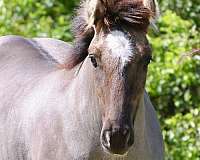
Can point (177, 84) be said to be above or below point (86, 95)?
below

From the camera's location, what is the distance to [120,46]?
13.2ft

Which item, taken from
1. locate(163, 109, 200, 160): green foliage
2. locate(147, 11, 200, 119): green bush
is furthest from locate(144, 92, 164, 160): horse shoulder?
locate(147, 11, 200, 119): green bush

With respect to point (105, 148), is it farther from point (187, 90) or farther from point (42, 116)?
point (187, 90)

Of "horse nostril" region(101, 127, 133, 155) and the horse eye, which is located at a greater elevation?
the horse eye

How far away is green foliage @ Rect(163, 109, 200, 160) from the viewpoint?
698 cm

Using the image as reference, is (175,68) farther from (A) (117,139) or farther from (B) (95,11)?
(A) (117,139)

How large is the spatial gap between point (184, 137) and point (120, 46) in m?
3.11

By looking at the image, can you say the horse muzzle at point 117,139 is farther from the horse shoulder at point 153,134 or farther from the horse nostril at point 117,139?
the horse shoulder at point 153,134

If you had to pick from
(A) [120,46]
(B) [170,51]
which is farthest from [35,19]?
(A) [120,46]

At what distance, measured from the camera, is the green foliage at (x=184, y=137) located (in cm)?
698

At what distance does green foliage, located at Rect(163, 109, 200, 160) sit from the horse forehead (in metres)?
3.00

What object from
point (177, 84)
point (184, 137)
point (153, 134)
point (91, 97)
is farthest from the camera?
point (177, 84)

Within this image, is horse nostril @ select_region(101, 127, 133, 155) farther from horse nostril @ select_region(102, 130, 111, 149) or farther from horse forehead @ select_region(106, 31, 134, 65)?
horse forehead @ select_region(106, 31, 134, 65)

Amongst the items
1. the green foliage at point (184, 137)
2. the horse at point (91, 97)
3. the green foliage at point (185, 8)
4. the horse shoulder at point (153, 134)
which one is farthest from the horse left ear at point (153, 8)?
the green foliage at point (185, 8)
